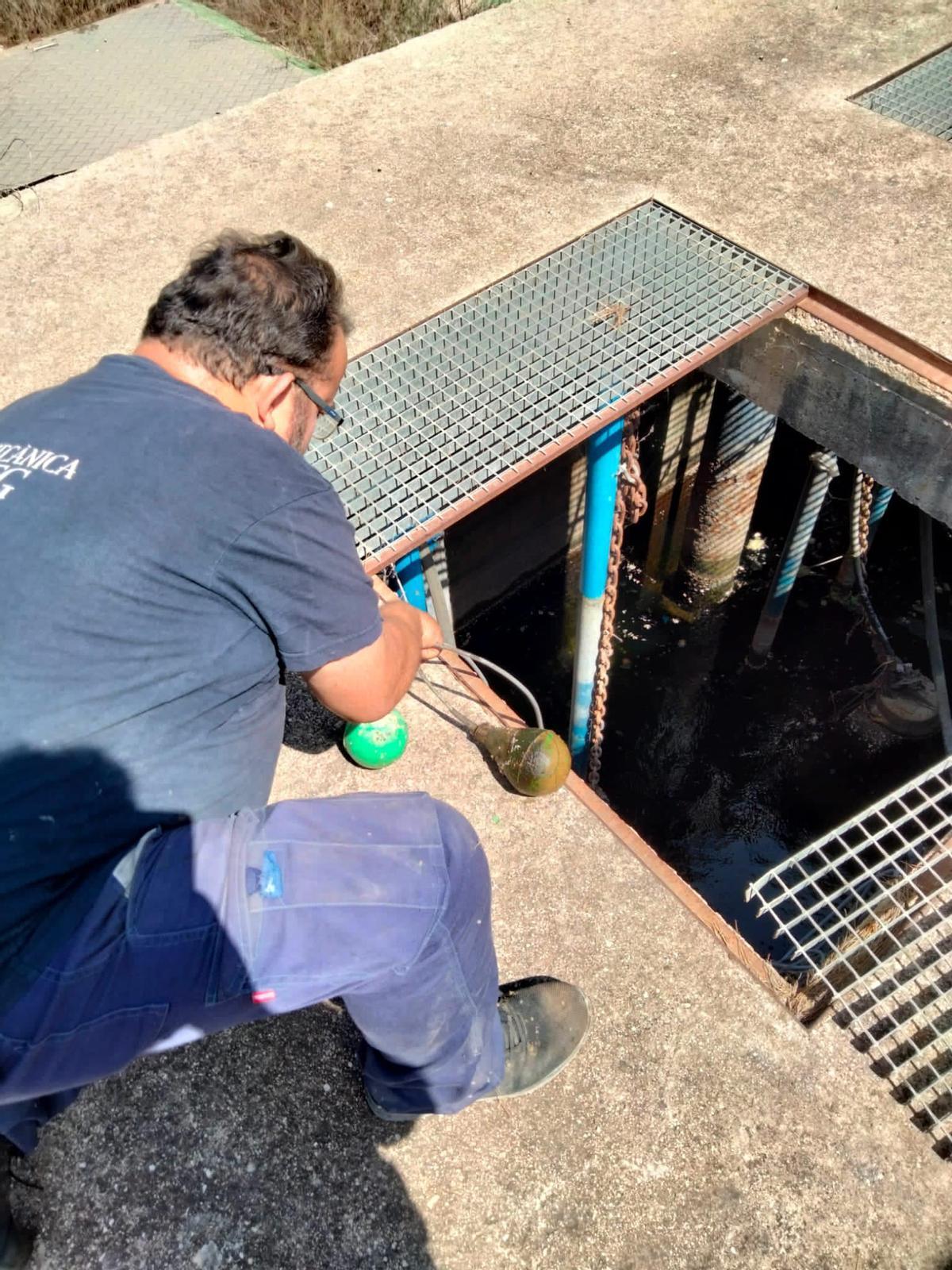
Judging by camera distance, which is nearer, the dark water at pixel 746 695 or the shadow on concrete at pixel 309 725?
the shadow on concrete at pixel 309 725

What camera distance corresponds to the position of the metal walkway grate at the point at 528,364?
2.77 m

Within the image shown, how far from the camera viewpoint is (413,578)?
10.2 ft

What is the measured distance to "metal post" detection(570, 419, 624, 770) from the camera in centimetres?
344

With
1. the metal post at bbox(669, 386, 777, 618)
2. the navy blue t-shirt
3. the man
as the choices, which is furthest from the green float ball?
the metal post at bbox(669, 386, 777, 618)

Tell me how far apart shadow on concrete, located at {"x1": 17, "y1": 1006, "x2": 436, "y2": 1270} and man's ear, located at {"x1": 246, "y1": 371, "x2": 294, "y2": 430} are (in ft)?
5.07

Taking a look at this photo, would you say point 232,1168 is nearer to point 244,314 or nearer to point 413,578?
point 413,578

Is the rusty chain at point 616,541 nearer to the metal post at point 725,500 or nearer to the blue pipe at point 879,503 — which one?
the metal post at point 725,500

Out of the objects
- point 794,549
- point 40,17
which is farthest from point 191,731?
point 40,17

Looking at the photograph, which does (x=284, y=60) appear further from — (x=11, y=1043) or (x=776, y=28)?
(x=11, y=1043)

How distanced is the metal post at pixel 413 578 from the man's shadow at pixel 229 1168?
144 centimetres

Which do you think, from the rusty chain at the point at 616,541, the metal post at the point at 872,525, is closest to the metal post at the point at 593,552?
the rusty chain at the point at 616,541

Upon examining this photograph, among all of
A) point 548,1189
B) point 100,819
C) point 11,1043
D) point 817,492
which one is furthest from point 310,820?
point 817,492

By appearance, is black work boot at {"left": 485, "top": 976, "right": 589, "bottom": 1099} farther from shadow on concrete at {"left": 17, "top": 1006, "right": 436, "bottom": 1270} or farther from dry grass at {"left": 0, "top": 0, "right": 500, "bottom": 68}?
dry grass at {"left": 0, "top": 0, "right": 500, "bottom": 68}

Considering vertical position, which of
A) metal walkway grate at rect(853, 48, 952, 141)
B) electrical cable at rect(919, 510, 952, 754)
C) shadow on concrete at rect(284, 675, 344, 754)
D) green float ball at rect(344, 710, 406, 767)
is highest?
metal walkway grate at rect(853, 48, 952, 141)
